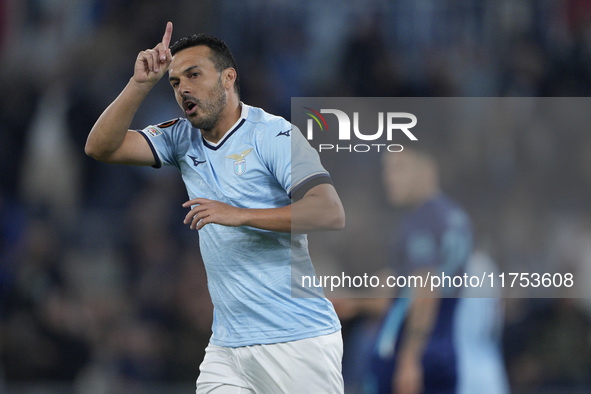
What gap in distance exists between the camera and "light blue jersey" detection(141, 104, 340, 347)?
10.5ft

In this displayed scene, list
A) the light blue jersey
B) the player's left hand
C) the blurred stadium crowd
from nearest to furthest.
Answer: the player's left hand → the light blue jersey → the blurred stadium crowd

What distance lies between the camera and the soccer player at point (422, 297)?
502 cm

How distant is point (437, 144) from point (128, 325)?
289cm

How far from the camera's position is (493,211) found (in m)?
6.34

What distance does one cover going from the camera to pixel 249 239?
3.21 metres

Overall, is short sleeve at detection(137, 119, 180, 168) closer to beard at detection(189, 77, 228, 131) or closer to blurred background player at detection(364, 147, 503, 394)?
beard at detection(189, 77, 228, 131)

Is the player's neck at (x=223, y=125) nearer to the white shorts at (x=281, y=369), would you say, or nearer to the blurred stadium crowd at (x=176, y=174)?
the white shorts at (x=281, y=369)

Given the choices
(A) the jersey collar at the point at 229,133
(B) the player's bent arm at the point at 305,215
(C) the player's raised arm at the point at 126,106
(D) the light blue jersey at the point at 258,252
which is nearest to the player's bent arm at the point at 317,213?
(B) the player's bent arm at the point at 305,215

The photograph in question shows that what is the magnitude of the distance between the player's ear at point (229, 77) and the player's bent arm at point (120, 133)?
13.6 inches

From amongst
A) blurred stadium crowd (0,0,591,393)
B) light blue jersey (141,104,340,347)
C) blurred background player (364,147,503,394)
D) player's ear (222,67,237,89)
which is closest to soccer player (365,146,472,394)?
blurred background player (364,147,503,394)

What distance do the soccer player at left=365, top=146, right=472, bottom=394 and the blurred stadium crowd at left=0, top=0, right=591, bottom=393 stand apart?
0.78 meters

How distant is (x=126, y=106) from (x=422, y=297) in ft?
8.57

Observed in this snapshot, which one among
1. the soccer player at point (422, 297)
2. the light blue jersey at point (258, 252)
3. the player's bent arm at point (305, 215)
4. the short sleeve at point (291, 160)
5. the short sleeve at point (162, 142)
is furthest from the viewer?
the soccer player at point (422, 297)

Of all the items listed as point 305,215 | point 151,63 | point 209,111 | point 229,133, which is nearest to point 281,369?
point 305,215
